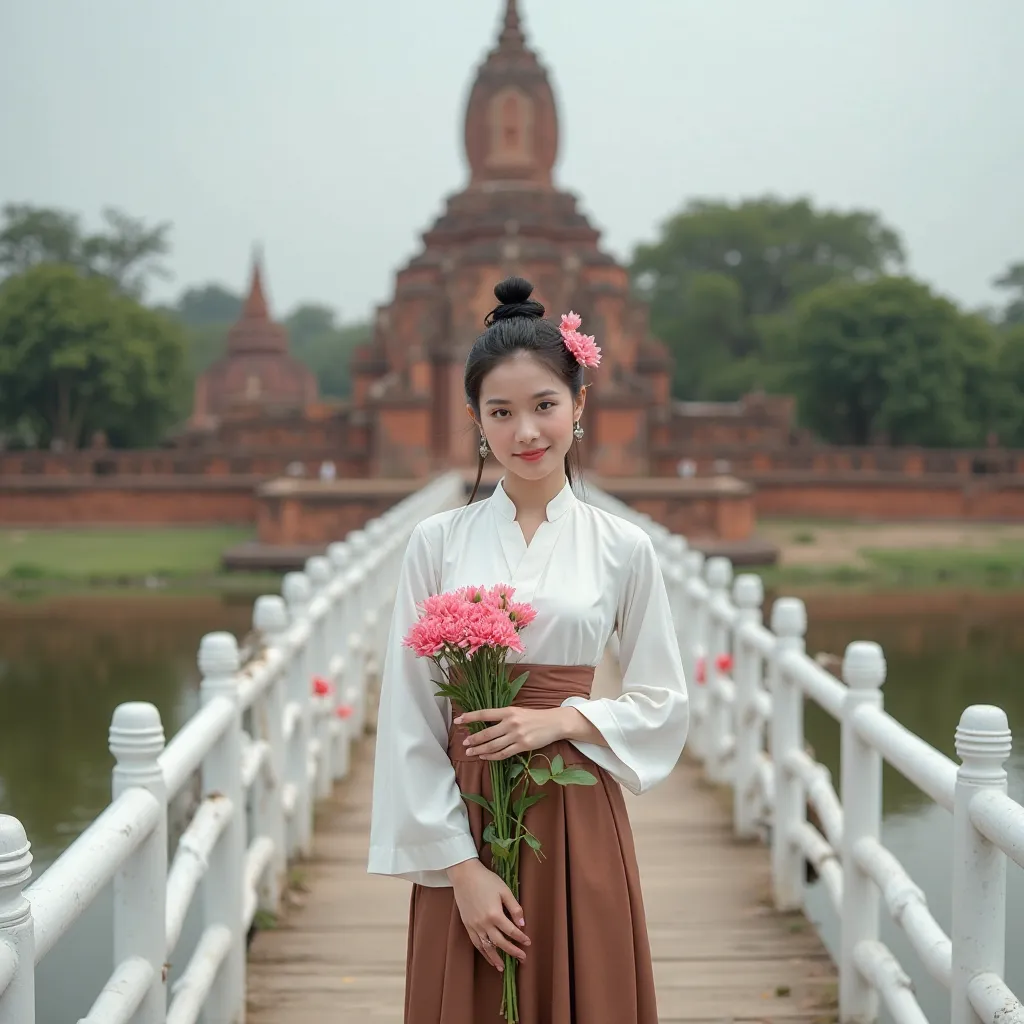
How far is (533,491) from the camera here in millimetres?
2953

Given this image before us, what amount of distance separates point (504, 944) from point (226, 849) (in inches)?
70.4

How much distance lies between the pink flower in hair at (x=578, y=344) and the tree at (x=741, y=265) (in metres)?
47.3

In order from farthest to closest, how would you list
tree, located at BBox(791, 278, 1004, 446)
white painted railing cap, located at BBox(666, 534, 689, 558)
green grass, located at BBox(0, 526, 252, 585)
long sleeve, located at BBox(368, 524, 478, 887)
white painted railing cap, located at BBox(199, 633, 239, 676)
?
tree, located at BBox(791, 278, 1004, 446)
green grass, located at BBox(0, 526, 252, 585)
white painted railing cap, located at BBox(666, 534, 689, 558)
white painted railing cap, located at BBox(199, 633, 239, 676)
long sleeve, located at BBox(368, 524, 478, 887)

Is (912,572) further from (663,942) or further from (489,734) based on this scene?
(489,734)

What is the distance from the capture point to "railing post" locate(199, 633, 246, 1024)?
4117mm

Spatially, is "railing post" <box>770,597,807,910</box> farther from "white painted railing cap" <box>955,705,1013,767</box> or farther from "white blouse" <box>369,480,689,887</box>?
"white blouse" <box>369,480,689,887</box>

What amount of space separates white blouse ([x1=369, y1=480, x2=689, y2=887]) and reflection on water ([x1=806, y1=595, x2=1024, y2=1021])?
2.50 meters

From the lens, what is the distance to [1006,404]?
32.7m

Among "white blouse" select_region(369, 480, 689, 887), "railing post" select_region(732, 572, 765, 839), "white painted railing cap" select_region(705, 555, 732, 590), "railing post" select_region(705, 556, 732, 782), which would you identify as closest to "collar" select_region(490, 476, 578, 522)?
"white blouse" select_region(369, 480, 689, 887)

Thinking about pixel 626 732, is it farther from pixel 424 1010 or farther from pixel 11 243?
pixel 11 243

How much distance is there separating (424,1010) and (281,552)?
675 inches

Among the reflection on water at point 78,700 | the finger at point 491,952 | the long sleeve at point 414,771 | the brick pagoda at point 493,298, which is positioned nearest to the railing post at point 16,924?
the long sleeve at point 414,771

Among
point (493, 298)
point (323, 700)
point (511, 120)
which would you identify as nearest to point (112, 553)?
point (493, 298)

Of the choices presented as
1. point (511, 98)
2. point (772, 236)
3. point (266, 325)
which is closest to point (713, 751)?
point (511, 98)
